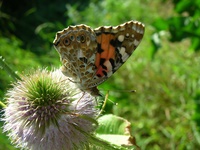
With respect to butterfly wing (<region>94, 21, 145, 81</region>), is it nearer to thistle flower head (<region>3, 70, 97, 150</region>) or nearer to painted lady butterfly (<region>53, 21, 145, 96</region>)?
painted lady butterfly (<region>53, 21, 145, 96</region>)

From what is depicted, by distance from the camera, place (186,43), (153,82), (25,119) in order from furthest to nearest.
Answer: (186,43) → (153,82) → (25,119)

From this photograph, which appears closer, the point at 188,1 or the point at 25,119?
the point at 25,119

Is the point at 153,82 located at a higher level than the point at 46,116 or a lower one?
higher

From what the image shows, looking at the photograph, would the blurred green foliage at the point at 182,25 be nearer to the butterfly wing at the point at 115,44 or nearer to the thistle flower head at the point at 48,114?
the butterfly wing at the point at 115,44

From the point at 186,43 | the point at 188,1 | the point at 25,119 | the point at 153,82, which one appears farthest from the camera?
the point at 186,43

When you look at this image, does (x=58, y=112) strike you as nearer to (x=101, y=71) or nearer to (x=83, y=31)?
(x=101, y=71)

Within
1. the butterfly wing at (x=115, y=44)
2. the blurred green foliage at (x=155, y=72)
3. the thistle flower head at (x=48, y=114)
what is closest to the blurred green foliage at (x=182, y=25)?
the blurred green foliage at (x=155, y=72)

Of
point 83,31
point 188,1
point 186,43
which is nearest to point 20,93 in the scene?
point 83,31
